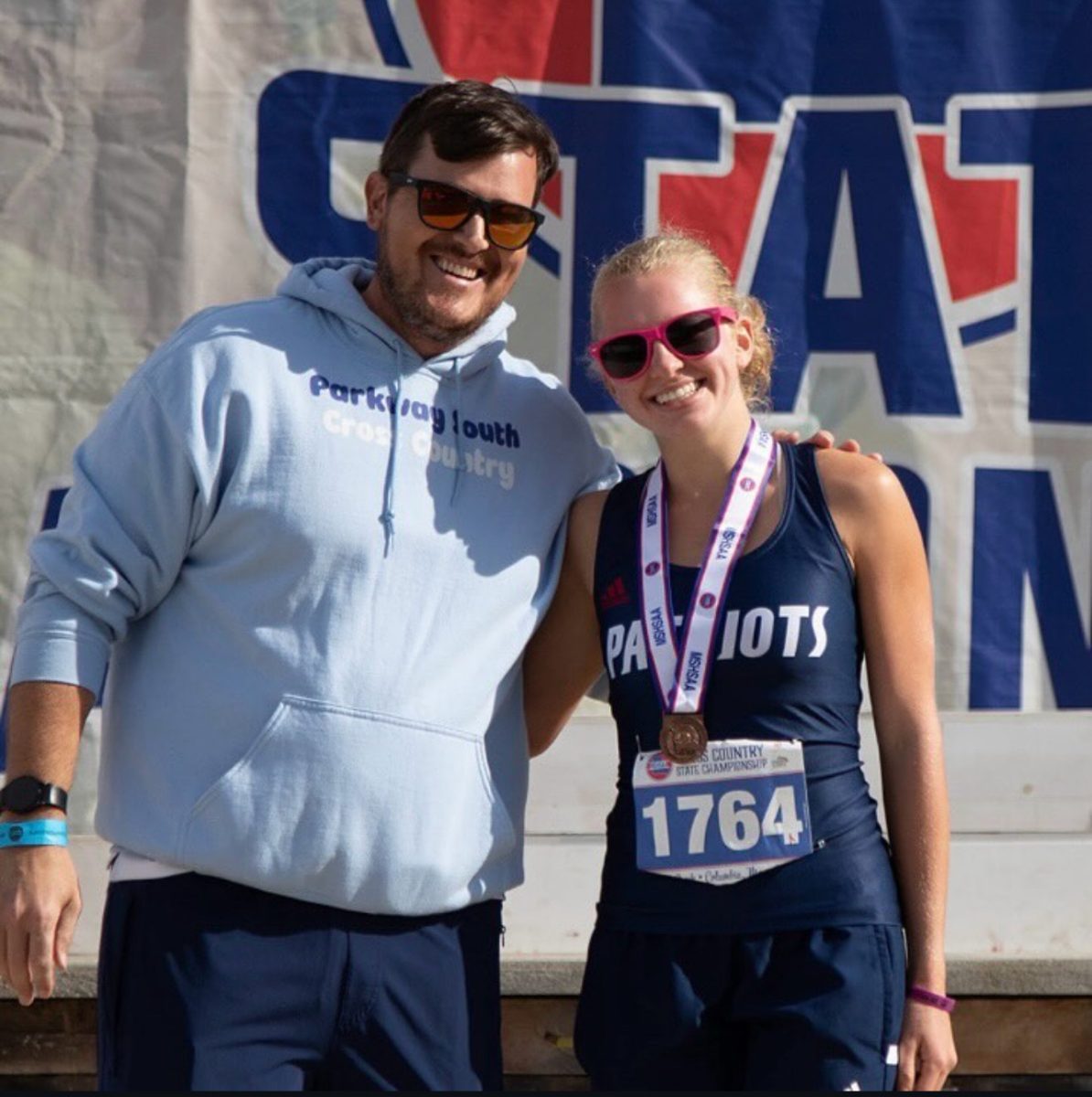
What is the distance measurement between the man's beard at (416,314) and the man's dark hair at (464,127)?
136 millimetres

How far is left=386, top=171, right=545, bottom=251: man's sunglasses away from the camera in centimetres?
246

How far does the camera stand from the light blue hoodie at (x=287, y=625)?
2240 mm

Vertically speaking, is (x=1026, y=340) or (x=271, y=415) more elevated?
(x=1026, y=340)

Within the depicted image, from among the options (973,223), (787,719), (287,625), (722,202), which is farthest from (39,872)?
(973,223)

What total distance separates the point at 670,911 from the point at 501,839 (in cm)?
29

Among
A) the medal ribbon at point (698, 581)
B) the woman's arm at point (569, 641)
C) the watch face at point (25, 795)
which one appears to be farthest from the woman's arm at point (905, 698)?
the watch face at point (25, 795)

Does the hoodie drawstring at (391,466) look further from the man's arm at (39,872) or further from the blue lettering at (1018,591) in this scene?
the blue lettering at (1018,591)

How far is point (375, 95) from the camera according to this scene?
3635 millimetres

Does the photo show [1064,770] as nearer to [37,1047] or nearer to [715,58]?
[715,58]

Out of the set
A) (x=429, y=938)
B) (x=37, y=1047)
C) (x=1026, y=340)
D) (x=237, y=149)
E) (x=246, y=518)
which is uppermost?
(x=237, y=149)

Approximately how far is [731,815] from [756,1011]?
230 mm

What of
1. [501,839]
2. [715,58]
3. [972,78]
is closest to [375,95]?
[715,58]

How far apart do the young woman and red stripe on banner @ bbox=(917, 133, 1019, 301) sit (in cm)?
140

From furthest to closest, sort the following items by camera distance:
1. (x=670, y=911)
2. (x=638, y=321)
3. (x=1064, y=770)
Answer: (x=1064, y=770), (x=638, y=321), (x=670, y=911)
